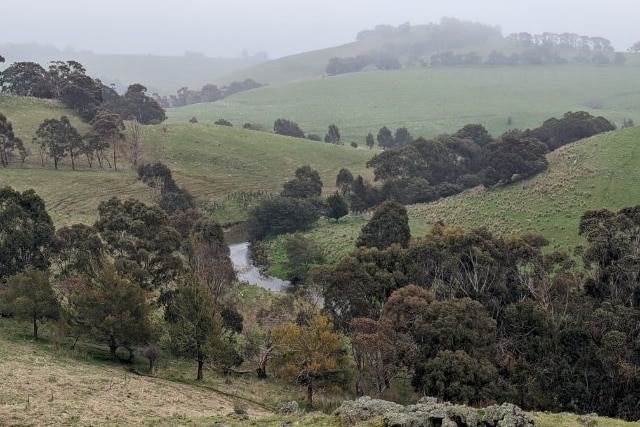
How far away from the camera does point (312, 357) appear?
30000 mm

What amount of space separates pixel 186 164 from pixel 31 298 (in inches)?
2586

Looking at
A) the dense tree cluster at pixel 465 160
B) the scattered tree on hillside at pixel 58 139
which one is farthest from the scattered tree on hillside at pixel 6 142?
the dense tree cluster at pixel 465 160

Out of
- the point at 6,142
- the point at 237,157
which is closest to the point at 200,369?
the point at 6,142

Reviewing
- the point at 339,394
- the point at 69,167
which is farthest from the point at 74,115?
the point at 339,394

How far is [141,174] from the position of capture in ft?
268

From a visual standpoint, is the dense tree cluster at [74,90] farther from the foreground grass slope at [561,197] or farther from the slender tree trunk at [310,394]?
the slender tree trunk at [310,394]

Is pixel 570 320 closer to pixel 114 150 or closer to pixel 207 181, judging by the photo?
pixel 207 181

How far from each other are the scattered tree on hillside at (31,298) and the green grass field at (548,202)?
31.0m

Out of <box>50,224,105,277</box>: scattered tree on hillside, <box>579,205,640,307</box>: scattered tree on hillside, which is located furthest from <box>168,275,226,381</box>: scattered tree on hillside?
<box>579,205,640,307</box>: scattered tree on hillside

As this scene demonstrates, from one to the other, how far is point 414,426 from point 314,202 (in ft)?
194

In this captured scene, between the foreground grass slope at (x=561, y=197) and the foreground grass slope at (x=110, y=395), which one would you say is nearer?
the foreground grass slope at (x=110, y=395)

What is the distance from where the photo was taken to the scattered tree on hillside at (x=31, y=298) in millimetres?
32031

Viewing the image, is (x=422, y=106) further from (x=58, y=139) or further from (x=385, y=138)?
(x=58, y=139)

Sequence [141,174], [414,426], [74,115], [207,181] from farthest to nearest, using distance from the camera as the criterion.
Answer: [74,115] → [207,181] → [141,174] → [414,426]
